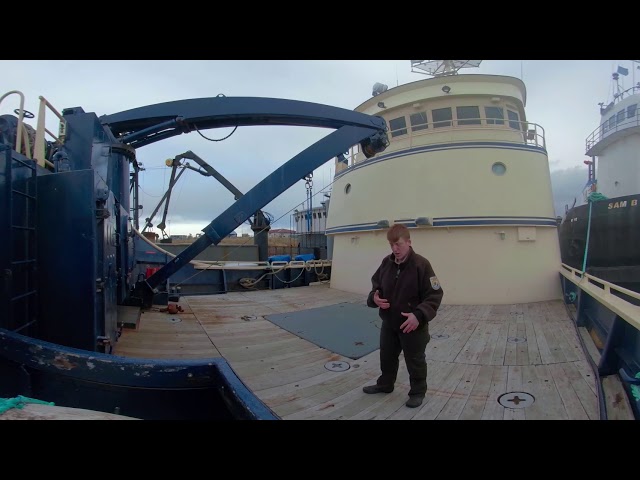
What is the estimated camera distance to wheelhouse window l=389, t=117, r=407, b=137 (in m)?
7.57

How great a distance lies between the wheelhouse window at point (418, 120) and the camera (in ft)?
24.1

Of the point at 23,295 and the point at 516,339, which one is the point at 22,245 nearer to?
the point at 23,295

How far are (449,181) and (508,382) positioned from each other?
4.69m

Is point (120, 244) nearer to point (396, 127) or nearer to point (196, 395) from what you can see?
point (196, 395)

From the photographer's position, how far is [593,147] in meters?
16.2

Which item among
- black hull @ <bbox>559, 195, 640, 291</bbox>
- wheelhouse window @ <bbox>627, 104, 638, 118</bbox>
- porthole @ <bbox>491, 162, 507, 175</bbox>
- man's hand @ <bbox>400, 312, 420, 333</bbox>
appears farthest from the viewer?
wheelhouse window @ <bbox>627, 104, 638, 118</bbox>

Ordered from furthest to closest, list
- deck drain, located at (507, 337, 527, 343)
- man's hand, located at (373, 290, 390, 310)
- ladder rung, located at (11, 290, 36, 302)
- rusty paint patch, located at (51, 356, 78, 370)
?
deck drain, located at (507, 337, 527, 343)
man's hand, located at (373, 290, 390, 310)
ladder rung, located at (11, 290, 36, 302)
rusty paint patch, located at (51, 356, 78, 370)

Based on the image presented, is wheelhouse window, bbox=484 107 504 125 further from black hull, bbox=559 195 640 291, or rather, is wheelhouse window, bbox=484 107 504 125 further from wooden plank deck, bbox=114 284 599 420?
black hull, bbox=559 195 640 291

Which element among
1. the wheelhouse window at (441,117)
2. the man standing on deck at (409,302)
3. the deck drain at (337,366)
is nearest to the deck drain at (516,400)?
the man standing on deck at (409,302)

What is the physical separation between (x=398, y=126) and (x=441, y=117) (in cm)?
104

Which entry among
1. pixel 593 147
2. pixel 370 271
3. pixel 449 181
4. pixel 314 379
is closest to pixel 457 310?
pixel 370 271

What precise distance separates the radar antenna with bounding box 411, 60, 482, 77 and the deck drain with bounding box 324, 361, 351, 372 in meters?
8.63

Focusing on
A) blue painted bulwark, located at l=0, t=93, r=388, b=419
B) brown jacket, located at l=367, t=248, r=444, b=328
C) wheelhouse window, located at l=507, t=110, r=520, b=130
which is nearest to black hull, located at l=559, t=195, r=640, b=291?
wheelhouse window, located at l=507, t=110, r=520, b=130

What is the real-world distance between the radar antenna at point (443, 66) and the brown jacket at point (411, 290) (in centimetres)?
824
